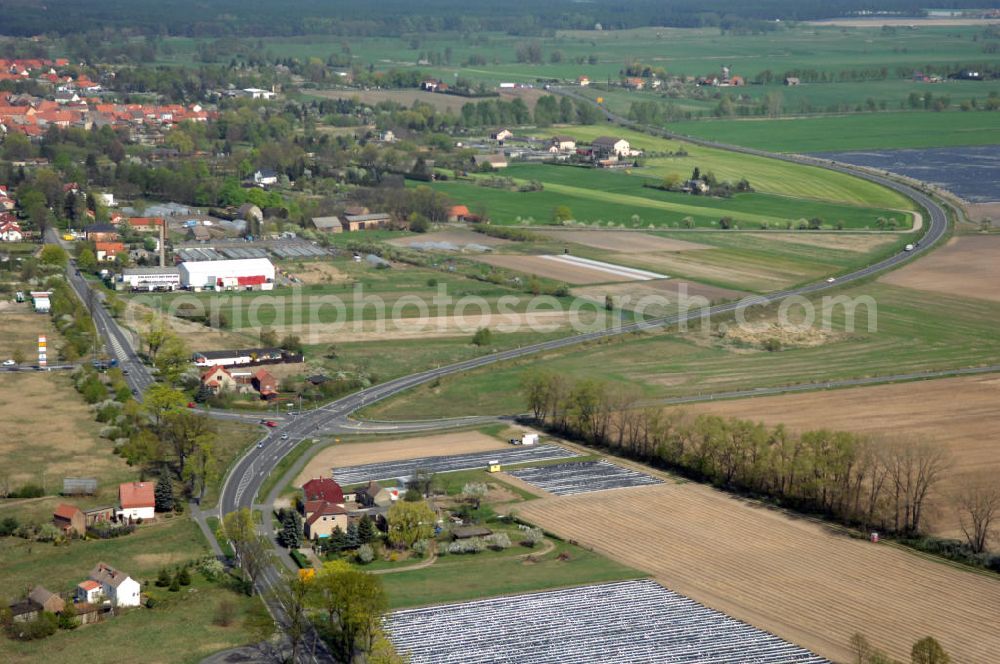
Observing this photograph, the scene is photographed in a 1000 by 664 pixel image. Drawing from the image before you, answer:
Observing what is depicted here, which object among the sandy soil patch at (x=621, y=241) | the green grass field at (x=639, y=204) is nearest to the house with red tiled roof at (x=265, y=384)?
the sandy soil patch at (x=621, y=241)

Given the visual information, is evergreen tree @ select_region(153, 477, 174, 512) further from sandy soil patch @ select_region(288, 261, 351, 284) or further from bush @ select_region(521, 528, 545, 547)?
sandy soil patch @ select_region(288, 261, 351, 284)

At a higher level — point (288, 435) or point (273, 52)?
point (273, 52)

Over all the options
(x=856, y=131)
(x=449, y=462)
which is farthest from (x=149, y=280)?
(x=856, y=131)

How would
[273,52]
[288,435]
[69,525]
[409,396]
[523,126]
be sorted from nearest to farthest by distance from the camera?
[69,525], [288,435], [409,396], [523,126], [273,52]

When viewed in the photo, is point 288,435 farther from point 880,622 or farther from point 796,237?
point 796,237

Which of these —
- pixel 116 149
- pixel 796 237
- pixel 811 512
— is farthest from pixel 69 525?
pixel 116 149
